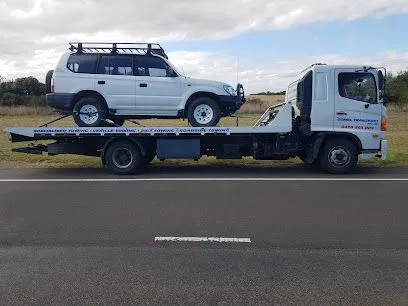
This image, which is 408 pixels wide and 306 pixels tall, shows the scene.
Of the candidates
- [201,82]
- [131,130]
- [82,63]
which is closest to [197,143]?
[201,82]

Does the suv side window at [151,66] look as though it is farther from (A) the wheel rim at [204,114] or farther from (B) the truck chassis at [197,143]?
(B) the truck chassis at [197,143]

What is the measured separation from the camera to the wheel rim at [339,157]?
1182 centimetres

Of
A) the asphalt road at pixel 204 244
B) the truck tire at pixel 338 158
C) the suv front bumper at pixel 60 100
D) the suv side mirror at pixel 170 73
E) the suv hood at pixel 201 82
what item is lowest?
the asphalt road at pixel 204 244

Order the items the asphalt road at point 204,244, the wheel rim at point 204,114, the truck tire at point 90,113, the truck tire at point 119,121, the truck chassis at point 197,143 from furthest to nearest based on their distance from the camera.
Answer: the truck tire at point 119,121 → the wheel rim at point 204,114 → the truck tire at point 90,113 → the truck chassis at point 197,143 → the asphalt road at point 204,244

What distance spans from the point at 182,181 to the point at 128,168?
1794 millimetres

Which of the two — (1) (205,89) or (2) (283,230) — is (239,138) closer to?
(1) (205,89)

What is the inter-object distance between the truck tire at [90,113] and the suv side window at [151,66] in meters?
1.21

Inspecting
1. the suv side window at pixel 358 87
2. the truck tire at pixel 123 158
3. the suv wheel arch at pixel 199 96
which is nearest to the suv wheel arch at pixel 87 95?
the truck tire at pixel 123 158

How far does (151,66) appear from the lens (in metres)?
11.9

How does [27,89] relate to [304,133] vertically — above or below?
above

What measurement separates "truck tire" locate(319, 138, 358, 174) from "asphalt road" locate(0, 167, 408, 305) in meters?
1.55

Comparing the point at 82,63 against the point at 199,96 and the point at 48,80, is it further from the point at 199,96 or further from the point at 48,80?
the point at 199,96

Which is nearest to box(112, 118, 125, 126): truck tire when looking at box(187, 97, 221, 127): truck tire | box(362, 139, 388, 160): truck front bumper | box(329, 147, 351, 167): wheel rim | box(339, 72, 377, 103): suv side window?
box(187, 97, 221, 127): truck tire

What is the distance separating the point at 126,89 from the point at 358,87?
17.7 ft
